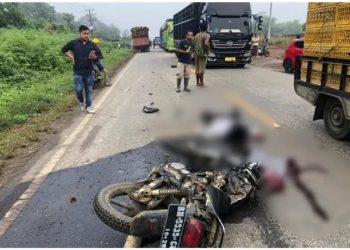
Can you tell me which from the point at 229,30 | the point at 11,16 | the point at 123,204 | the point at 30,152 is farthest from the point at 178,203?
the point at 11,16

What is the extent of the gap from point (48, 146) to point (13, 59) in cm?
1059

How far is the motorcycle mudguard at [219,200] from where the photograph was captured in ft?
11.2

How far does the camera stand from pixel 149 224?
3.03 meters

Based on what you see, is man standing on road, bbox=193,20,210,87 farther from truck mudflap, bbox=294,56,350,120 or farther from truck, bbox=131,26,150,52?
truck, bbox=131,26,150,52

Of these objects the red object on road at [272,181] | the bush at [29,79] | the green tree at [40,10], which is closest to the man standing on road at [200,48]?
the bush at [29,79]

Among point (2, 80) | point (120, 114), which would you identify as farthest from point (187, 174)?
point (2, 80)

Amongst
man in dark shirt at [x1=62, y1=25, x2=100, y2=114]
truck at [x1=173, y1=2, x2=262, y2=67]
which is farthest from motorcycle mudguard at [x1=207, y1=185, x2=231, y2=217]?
truck at [x1=173, y1=2, x2=262, y2=67]

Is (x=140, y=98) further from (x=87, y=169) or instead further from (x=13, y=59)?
(x=13, y=59)

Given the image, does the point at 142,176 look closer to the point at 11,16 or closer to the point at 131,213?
the point at 131,213

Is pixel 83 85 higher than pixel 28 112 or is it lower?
higher

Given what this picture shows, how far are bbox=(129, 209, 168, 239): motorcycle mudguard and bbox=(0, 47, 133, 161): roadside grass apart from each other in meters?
3.33

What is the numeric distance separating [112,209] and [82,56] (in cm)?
585

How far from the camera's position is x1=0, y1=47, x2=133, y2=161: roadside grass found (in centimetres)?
675

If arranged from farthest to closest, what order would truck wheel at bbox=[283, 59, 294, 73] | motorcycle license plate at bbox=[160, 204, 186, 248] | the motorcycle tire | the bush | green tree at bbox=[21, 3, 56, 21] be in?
green tree at bbox=[21, 3, 56, 21] → truck wheel at bbox=[283, 59, 294, 73] → the bush → the motorcycle tire → motorcycle license plate at bbox=[160, 204, 186, 248]
